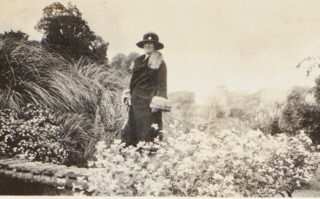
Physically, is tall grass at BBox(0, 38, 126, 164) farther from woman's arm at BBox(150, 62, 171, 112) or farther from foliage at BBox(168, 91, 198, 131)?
foliage at BBox(168, 91, 198, 131)

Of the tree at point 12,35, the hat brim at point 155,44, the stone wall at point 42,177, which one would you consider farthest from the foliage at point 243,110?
the tree at point 12,35

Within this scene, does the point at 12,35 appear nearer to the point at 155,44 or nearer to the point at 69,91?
the point at 69,91

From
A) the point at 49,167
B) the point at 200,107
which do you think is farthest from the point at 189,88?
the point at 49,167

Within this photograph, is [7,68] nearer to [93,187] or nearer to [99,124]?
[99,124]

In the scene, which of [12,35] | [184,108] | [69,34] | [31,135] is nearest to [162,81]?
[184,108]

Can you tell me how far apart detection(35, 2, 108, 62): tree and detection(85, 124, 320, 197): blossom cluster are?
2.03ft

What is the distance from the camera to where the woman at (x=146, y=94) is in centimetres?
393

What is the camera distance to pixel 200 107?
3.98 meters

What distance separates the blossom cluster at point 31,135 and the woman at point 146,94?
442 mm

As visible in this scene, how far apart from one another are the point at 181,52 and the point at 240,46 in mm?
388

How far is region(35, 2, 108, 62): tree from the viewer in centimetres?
402

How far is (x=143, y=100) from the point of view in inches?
156

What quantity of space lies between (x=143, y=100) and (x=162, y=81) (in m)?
0.18

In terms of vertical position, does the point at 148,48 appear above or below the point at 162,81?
above
